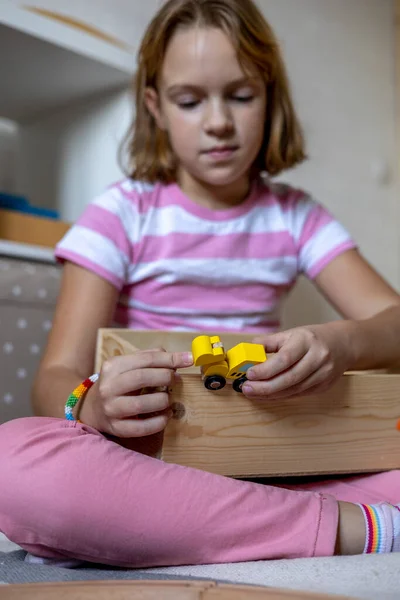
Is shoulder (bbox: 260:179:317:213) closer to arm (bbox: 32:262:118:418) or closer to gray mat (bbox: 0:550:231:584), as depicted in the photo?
arm (bbox: 32:262:118:418)

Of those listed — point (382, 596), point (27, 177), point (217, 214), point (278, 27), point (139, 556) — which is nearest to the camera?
point (382, 596)

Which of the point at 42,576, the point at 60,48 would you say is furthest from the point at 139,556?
the point at 60,48

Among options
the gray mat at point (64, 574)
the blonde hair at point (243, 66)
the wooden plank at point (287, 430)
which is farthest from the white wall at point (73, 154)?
the gray mat at point (64, 574)

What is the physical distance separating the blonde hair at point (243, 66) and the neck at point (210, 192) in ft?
0.09

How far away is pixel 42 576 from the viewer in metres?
0.57

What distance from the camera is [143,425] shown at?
2.05 feet

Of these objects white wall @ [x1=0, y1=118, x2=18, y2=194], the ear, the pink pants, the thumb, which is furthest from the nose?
white wall @ [x1=0, y1=118, x2=18, y2=194]

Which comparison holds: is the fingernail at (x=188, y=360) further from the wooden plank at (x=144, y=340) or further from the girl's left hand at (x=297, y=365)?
the wooden plank at (x=144, y=340)

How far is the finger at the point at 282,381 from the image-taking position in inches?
25.4

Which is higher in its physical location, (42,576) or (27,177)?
(27,177)

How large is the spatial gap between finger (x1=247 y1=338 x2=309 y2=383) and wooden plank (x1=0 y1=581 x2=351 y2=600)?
20 cm

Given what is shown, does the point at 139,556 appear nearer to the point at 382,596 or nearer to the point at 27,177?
the point at 382,596

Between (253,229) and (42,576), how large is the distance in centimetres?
66

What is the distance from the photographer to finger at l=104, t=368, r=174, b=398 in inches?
23.9
